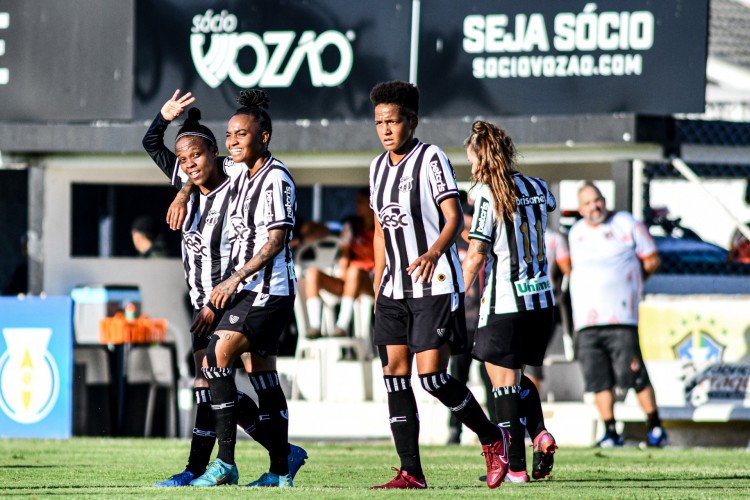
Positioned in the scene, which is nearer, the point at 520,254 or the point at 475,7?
the point at 520,254

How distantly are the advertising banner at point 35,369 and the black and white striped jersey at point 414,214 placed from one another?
6.44 meters

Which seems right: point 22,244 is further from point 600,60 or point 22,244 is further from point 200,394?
point 200,394

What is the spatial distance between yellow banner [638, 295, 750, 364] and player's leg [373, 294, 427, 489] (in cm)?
603

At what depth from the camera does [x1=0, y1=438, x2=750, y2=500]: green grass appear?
7.65 m

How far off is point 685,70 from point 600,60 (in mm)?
777

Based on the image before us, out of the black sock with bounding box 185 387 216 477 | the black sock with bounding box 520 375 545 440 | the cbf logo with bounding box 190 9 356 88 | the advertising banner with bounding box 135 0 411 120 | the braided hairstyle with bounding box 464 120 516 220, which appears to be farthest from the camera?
the cbf logo with bounding box 190 9 356 88

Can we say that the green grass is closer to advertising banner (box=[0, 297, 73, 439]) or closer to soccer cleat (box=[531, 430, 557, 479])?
soccer cleat (box=[531, 430, 557, 479])

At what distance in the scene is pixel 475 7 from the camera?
14055 mm

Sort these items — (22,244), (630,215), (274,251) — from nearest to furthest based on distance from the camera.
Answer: (274,251)
(630,215)
(22,244)

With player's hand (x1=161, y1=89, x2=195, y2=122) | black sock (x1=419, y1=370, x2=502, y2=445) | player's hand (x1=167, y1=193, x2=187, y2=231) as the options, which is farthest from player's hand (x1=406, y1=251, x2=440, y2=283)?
player's hand (x1=161, y1=89, x2=195, y2=122)

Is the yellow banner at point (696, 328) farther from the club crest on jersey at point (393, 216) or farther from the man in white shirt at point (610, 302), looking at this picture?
the club crest on jersey at point (393, 216)

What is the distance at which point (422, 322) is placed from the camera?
7793mm

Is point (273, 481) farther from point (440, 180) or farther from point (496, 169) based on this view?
point (496, 169)

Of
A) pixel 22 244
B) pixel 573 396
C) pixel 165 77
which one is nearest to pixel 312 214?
pixel 22 244
